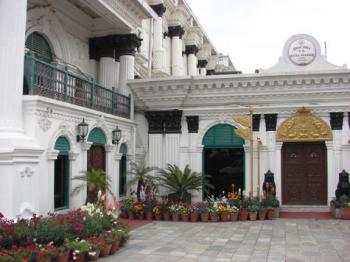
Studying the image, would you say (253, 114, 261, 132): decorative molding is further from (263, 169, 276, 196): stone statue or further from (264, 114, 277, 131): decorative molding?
(263, 169, 276, 196): stone statue

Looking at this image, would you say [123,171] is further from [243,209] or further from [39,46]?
[39,46]

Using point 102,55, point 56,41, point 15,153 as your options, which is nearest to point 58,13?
point 56,41

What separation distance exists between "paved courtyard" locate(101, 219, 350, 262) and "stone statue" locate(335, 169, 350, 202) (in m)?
1.28

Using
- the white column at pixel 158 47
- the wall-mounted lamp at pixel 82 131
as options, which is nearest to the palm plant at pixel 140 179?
the wall-mounted lamp at pixel 82 131

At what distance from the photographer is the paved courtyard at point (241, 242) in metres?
8.56

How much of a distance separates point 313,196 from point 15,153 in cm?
1001

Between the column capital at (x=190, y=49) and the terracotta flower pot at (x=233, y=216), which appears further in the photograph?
the column capital at (x=190, y=49)

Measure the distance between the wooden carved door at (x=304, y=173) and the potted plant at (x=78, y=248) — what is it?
29.4 ft

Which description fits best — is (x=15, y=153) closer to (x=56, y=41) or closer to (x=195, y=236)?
(x=195, y=236)

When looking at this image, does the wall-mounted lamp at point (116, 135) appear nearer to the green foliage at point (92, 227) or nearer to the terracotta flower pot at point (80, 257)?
the green foliage at point (92, 227)

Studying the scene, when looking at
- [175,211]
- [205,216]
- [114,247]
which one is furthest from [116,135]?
[114,247]

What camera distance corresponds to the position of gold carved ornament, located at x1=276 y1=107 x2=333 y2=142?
49.5 ft

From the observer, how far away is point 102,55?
657 inches

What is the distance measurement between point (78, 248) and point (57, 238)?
0.43 m
